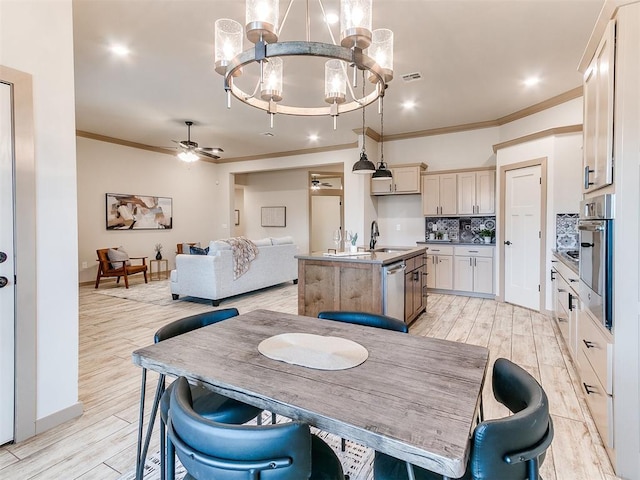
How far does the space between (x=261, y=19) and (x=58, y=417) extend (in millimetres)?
2566

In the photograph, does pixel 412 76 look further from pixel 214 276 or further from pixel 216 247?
pixel 214 276

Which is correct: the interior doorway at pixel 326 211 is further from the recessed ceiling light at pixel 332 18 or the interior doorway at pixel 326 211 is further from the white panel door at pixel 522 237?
the recessed ceiling light at pixel 332 18

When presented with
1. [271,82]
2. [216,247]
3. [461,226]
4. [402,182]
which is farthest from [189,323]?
[461,226]

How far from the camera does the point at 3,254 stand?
6.08 ft

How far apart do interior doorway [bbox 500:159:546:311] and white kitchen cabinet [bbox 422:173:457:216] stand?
0.87 metres

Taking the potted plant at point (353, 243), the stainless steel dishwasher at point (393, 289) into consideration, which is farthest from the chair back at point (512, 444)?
the potted plant at point (353, 243)

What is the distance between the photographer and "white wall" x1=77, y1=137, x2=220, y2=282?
6.54m

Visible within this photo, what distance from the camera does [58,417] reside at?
209 cm

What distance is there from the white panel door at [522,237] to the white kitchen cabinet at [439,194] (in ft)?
3.04

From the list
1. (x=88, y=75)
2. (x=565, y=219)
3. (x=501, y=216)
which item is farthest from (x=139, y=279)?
(x=565, y=219)

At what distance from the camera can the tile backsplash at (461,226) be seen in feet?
19.4

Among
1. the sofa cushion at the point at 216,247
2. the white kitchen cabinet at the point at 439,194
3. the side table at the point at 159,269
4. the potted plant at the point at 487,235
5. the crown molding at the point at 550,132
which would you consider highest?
the crown molding at the point at 550,132

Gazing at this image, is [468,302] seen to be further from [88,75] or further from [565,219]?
[88,75]

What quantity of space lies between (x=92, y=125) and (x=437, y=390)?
7.20 m
